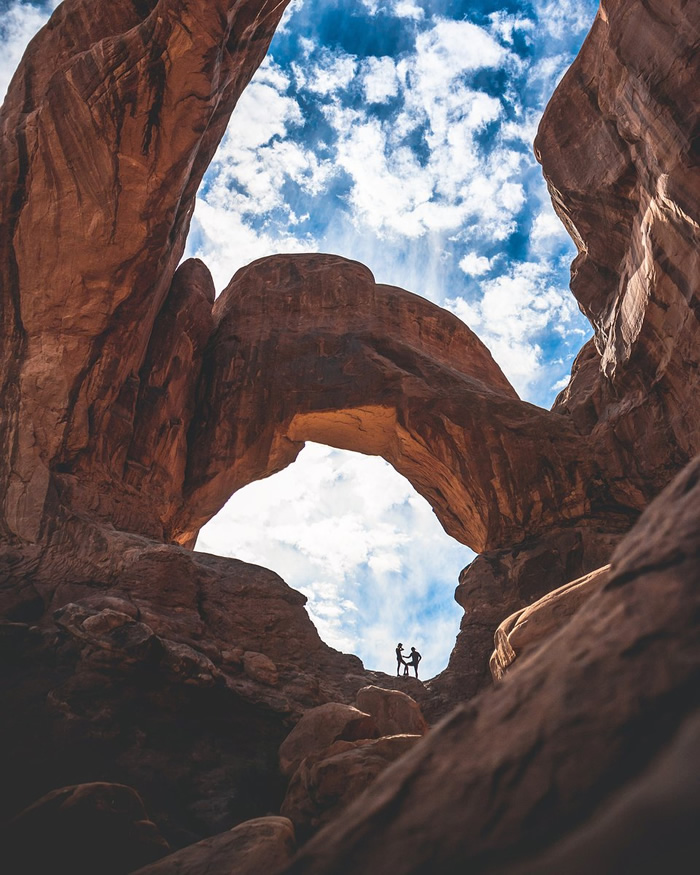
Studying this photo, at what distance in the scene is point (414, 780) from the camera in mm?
2879

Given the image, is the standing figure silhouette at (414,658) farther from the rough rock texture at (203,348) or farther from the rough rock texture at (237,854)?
the rough rock texture at (237,854)

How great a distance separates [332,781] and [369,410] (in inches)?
553

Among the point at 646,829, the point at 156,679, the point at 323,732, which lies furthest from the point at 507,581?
the point at 646,829

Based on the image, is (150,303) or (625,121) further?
(150,303)

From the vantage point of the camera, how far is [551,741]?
260 cm

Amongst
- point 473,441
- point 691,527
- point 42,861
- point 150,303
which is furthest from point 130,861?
point 473,441

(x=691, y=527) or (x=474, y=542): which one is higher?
(x=474, y=542)

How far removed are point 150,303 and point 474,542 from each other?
42.6 ft

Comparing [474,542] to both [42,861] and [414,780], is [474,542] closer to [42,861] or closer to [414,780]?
[42,861]

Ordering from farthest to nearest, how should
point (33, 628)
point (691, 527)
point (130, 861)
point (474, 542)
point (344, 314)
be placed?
point (344, 314) < point (474, 542) < point (33, 628) < point (130, 861) < point (691, 527)

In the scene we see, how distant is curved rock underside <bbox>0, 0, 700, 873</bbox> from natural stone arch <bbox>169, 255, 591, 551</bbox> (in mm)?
102

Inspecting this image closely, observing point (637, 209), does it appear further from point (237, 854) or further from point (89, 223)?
point (237, 854)

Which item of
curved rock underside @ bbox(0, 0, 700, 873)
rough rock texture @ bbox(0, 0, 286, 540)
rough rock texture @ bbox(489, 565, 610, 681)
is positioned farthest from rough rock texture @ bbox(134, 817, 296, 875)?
rough rock texture @ bbox(0, 0, 286, 540)

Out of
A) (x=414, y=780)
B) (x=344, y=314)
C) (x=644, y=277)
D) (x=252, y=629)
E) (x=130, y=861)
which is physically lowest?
(x=130, y=861)
